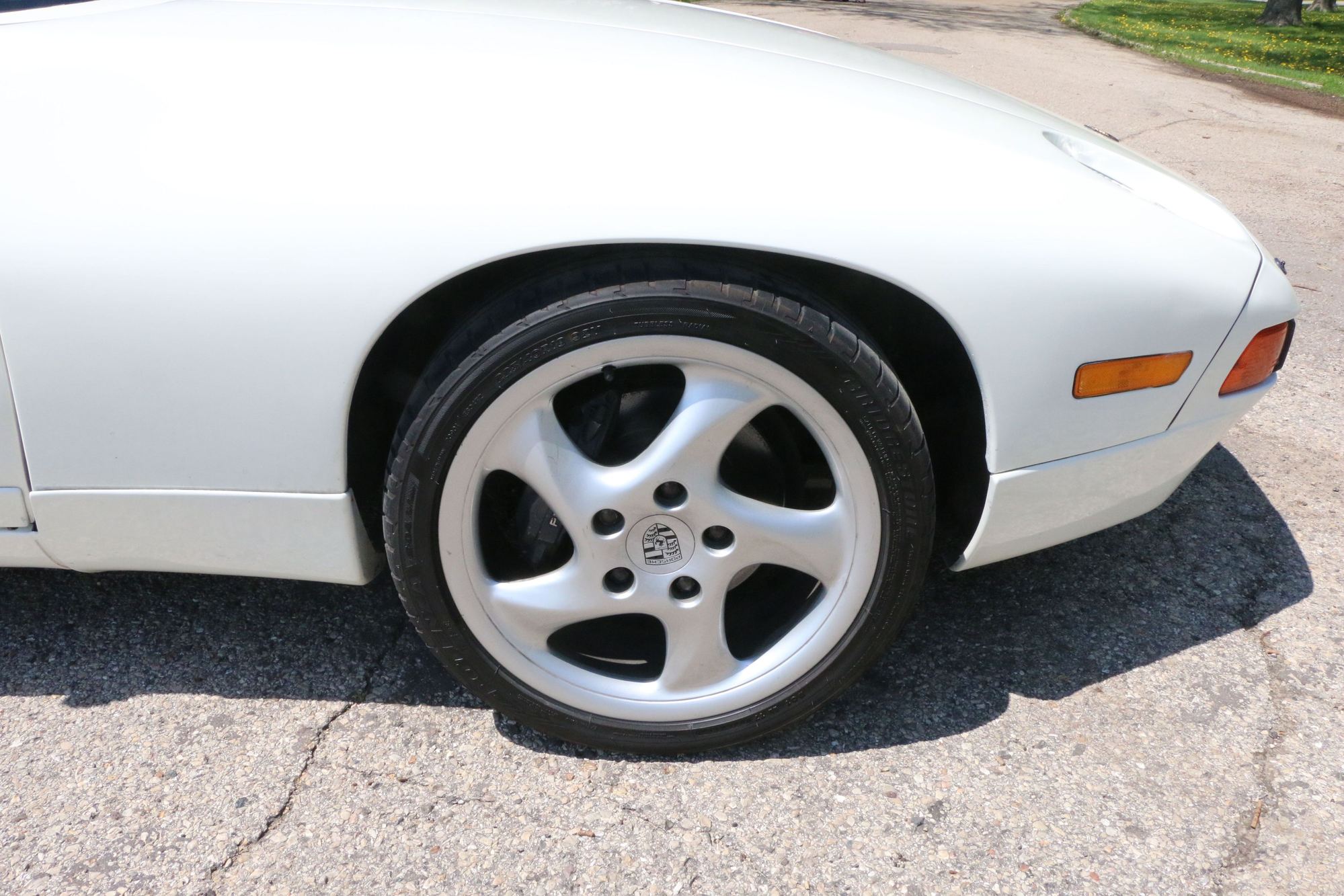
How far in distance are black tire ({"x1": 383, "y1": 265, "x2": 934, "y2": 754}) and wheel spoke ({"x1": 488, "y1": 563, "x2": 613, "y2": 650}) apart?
80mm

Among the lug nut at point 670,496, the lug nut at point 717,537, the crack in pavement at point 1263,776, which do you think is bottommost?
the crack in pavement at point 1263,776

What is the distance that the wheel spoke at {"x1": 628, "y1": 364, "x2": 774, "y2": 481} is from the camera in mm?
1670

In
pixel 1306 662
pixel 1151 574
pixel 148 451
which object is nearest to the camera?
pixel 148 451

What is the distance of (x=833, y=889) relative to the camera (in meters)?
1.68

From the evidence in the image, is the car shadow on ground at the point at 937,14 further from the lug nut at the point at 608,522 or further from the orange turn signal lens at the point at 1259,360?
the lug nut at the point at 608,522

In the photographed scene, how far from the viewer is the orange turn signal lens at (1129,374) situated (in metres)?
1.71

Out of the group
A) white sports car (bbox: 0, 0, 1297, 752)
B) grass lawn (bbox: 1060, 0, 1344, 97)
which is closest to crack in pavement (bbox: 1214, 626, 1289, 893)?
white sports car (bbox: 0, 0, 1297, 752)

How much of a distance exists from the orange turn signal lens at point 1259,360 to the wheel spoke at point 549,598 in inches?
47.0

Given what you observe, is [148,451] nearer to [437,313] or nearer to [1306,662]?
[437,313]

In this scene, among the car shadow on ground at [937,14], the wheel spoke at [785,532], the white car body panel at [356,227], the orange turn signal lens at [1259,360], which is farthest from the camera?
the car shadow on ground at [937,14]

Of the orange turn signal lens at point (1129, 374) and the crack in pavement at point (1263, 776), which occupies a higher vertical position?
the orange turn signal lens at point (1129, 374)

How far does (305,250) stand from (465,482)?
434 millimetres

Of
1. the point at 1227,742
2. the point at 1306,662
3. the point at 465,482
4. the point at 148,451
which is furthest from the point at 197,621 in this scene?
the point at 1306,662

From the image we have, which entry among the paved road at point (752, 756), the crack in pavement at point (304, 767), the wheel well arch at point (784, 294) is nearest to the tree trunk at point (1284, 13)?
the paved road at point (752, 756)
